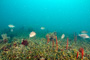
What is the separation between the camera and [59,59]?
4785 mm

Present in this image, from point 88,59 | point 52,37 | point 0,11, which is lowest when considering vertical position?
point 88,59

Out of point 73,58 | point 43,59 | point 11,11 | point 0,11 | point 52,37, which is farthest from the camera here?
point 11,11

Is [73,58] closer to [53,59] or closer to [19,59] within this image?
[53,59]

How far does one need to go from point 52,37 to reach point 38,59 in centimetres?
521

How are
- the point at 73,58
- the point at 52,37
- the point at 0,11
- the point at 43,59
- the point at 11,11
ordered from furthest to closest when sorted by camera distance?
the point at 11,11, the point at 0,11, the point at 52,37, the point at 73,58, the point at 43,59

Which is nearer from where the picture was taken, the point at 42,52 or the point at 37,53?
the point at 37,53

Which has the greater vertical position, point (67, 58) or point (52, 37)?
point (52, 37)

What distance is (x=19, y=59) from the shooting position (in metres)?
4.84

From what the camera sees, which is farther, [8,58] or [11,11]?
[11,11]

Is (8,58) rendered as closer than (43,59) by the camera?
No

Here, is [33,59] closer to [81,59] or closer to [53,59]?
[53,59]

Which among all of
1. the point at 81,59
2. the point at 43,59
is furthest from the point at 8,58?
the point at 81,59

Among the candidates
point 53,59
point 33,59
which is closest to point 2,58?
point 33,59

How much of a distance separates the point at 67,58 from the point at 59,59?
0.56 m
